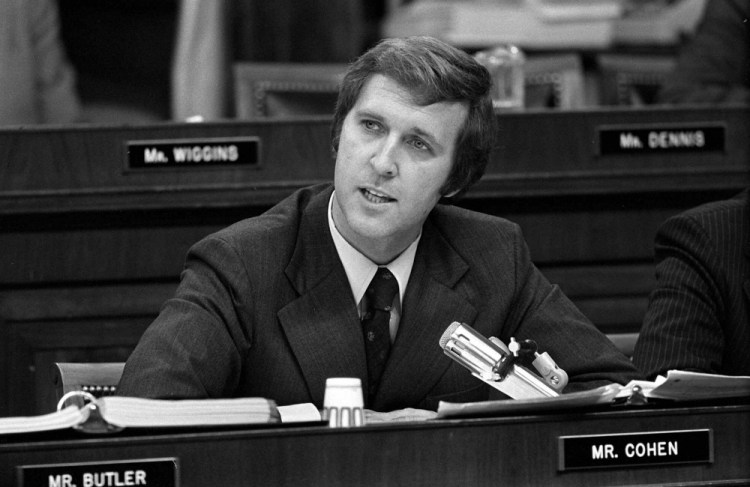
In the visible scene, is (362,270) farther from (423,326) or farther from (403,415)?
(403,415)

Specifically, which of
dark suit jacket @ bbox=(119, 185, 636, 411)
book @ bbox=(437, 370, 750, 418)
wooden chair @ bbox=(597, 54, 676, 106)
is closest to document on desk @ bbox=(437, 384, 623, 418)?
book @ bbox=(437, 370, 750, 418)

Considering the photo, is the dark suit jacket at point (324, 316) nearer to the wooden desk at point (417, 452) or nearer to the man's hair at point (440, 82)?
the man's hair at point (440, 82)

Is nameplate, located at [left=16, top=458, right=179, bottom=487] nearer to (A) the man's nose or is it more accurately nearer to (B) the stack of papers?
(A) the man's nose

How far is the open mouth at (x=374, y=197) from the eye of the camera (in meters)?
2.15

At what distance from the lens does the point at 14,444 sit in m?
1.38

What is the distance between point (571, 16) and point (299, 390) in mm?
2555

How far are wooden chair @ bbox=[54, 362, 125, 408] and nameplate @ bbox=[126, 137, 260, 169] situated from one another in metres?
0.73

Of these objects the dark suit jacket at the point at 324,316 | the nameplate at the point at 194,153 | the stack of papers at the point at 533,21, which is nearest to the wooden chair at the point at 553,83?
the stack of papers at the point at 533,21

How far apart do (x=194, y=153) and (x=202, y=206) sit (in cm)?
12

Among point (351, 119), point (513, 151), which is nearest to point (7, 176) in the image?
point (351, 119)

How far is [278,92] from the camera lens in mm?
3439

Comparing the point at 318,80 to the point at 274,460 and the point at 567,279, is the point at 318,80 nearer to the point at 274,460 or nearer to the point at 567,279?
the point at 567,279

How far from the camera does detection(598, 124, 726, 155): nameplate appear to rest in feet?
9.75

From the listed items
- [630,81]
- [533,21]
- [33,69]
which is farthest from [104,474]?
[533,21]
